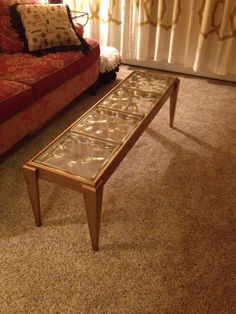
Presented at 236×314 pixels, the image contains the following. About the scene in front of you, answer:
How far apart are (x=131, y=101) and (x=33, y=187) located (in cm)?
84

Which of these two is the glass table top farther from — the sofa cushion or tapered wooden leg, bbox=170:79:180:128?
the sofa cushion

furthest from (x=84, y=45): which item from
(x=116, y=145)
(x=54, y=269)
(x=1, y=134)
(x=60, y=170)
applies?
(x=54, y=269)

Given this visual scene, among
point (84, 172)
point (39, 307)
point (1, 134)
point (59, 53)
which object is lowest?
point (39, 307)

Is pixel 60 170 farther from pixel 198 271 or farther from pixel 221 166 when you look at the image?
pixel 221 166

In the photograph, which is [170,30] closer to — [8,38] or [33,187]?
[8,38]

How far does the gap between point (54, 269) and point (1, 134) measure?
868mm

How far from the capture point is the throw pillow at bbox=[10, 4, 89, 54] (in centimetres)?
221

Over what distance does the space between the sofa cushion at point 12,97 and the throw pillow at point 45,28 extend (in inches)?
22.4

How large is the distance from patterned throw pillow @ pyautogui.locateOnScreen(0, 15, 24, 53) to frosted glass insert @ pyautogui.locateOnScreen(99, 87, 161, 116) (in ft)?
3.11

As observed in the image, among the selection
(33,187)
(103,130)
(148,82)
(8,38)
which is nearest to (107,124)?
(103,130)

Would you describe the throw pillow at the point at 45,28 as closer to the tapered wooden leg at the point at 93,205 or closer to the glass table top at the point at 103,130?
the glass table top at the point at 103,130

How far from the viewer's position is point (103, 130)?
1.54m

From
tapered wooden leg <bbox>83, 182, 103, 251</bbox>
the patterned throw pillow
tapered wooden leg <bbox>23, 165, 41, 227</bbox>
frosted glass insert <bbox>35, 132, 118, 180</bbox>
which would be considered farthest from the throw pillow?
tapered wooden leg <bbox>83, 182, 103, 251</bbox>

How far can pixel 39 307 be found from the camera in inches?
44.8
